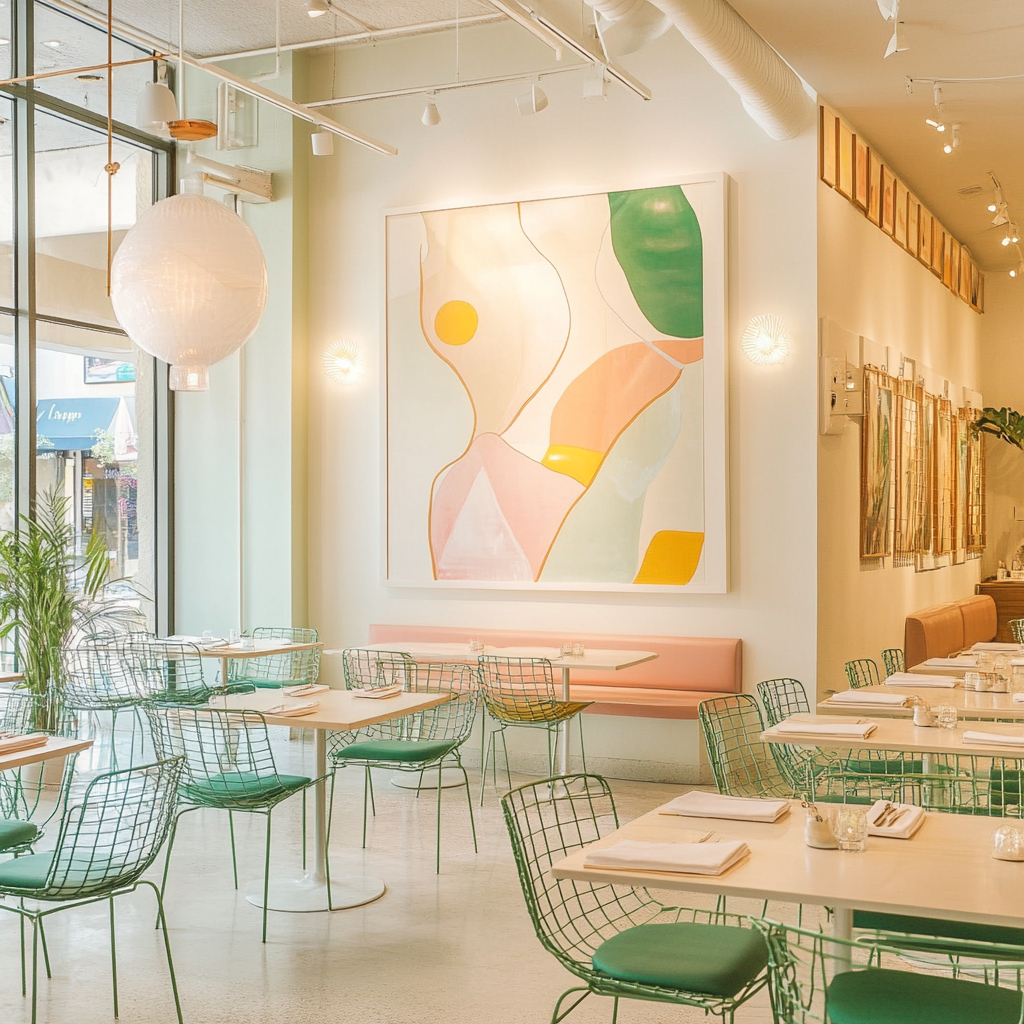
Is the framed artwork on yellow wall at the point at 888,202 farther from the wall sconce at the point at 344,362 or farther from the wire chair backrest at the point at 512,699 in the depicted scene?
the wire chair backrest at the point at 512,699

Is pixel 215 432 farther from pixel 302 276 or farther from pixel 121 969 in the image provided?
pixel 121 969

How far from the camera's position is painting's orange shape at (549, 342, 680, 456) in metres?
7.81

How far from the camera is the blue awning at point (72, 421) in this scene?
27.3 ft

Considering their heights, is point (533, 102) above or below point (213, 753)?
above

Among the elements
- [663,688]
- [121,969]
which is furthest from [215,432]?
[121,969]

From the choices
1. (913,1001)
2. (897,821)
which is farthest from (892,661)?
(913,1001)

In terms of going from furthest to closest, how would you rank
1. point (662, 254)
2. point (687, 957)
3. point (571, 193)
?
point (571, 193), point (662, 254), point (687, 957)

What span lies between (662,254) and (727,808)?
202 inches

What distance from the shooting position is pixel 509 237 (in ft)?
27.1

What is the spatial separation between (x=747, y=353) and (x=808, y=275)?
58 centimetres

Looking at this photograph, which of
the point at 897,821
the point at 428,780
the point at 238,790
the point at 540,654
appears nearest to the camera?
the point at 897,821

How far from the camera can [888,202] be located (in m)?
9.33

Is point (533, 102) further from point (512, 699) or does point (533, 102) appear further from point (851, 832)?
point (851, 832)

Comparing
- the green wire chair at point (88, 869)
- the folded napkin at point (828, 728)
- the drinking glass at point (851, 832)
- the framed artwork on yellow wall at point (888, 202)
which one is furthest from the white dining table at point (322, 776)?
the framed artwork on yellow wall at point (888, 202)
